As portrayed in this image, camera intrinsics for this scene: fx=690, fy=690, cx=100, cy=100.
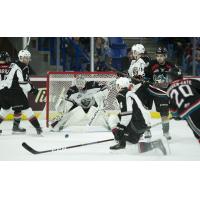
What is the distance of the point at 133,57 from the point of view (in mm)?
5852

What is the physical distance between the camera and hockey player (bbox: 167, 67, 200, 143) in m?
5.07

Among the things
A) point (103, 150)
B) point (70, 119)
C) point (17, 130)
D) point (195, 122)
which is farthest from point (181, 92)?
point (17, 130)

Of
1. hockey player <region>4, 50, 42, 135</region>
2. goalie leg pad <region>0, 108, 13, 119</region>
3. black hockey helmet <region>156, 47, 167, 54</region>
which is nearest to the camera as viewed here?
black hockey helmet <region>156, 47, 167, 54</region>

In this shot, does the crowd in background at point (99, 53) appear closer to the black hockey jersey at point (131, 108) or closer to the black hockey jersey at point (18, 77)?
the black hockey jersey at point (18, 77)

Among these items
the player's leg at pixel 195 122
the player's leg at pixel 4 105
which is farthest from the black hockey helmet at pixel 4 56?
the player's leg at pixel 195 122

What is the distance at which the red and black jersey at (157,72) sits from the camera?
5570 millimetres

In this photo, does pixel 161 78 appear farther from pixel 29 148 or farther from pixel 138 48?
pixel 29 148

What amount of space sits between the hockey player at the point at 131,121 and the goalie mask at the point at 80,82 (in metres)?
0.90

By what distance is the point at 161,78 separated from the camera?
5578 millimetres

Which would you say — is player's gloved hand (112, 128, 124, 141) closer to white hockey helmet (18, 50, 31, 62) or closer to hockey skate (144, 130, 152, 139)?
hockey skate (144, 130, 152, 139)

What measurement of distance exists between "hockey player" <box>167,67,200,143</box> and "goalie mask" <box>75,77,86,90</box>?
136cm

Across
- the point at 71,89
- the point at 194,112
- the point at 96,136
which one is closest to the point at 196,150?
Answer: the point at 194,112

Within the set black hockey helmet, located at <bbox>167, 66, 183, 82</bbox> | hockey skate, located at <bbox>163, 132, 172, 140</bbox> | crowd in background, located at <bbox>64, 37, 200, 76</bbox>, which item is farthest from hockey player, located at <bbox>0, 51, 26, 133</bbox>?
black hockey helmet, located at <bbox>167, 66, 183, 82</bbox>

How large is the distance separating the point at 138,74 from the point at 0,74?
4.41 feet
